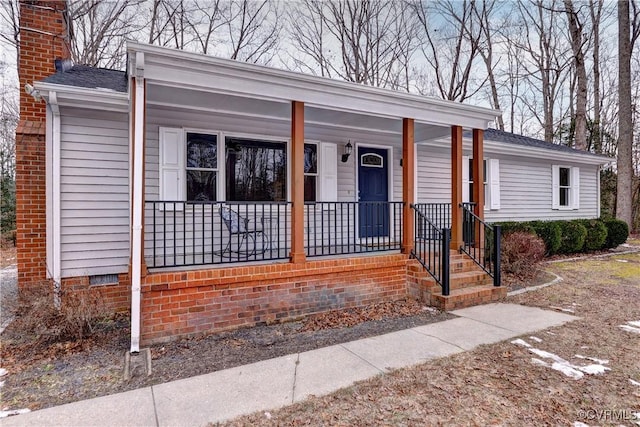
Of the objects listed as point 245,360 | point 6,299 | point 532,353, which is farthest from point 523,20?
point 6,299

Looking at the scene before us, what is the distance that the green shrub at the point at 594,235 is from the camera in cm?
1043

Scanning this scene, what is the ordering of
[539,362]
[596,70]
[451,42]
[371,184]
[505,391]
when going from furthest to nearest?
[596,70] < [451,42] < [371,184] < [539,362] < [505,391]

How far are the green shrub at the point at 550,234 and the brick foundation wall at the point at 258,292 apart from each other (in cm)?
570

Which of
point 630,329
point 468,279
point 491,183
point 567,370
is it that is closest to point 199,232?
point 468,279

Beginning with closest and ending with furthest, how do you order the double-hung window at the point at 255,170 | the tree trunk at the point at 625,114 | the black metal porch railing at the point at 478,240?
the black metal porch railing at the point at 478,240, the double-hung window at the point at 255,170, the tree trunk at the point at 625,114

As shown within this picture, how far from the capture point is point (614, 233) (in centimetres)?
1105

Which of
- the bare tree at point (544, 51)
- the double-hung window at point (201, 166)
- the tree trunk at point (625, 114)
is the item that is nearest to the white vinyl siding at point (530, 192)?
the tree trunk at point (625, 114)

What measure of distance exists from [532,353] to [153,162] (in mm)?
5423

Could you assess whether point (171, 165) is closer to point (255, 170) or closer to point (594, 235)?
point (255, 170)

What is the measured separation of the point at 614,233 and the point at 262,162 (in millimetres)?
→ 11117

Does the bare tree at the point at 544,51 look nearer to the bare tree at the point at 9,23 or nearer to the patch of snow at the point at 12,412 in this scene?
the bare tree at the point at 9,23

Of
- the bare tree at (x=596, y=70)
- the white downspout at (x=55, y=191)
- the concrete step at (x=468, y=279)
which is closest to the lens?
the white downspout at (x=55, y=191)

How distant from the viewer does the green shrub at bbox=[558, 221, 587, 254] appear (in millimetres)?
9852

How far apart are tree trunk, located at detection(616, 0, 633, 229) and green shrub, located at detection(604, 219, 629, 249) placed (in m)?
2.46
